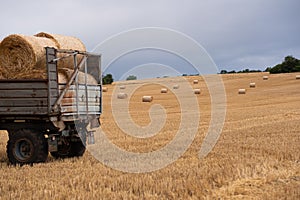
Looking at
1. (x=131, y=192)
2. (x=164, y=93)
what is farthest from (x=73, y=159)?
(x=164, y=93)

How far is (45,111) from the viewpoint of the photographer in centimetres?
892

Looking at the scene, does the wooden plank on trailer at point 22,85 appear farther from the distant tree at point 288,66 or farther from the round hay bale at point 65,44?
the distant tree at point 288,66

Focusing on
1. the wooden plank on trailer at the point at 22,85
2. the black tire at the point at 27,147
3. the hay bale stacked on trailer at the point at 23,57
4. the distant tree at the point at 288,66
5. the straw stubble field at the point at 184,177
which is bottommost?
the straw stubble field at the point at 184,177

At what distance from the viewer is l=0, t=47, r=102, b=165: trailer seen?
8.95 metres

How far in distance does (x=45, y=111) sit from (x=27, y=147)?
3.35 feet

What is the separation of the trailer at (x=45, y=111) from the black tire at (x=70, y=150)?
0.48 metres

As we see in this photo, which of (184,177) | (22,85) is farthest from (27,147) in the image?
(184,177)

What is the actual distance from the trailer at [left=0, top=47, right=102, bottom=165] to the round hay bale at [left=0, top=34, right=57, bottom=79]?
39 centimetres

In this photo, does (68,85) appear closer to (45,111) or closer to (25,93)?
(45,111)

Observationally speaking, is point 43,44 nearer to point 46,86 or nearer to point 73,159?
point 46,86

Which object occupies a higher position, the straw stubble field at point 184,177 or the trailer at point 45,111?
the trailer at point 45,111

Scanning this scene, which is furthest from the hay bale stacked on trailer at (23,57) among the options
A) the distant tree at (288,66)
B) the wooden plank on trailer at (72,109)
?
the distant tree at (288,66)

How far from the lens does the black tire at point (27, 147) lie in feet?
29.7

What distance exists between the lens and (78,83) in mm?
9617
